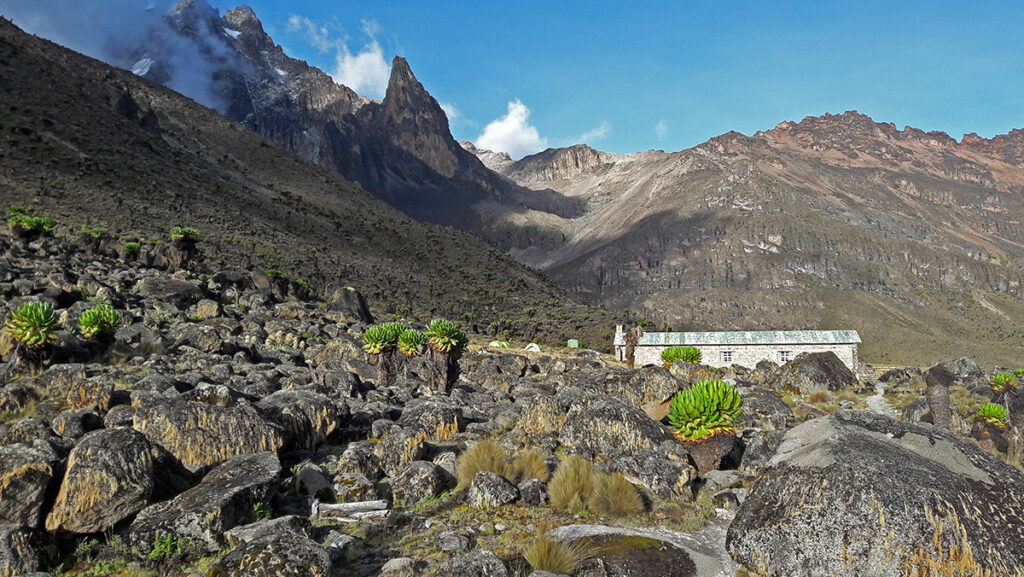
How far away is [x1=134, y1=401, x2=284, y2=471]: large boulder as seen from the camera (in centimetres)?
864

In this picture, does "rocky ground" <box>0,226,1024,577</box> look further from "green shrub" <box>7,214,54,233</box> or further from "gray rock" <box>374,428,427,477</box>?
"green shrub" <box>7,214,54,233</box>

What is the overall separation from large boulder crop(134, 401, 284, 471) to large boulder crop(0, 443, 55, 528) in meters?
1.69

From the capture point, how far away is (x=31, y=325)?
1410cm

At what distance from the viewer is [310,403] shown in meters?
11.4

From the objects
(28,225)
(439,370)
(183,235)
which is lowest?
(439,370)

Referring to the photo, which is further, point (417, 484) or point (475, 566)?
point (417, 484)

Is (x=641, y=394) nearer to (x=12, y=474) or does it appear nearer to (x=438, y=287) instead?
(x=12, y=474)

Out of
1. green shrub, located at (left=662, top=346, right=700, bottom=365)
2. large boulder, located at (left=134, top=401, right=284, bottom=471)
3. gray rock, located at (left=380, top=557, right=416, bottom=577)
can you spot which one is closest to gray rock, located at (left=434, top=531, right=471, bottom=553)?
gray rock, located at (left=380, top=557, right=416, bottom=577)

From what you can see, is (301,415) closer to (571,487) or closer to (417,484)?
(417,484)

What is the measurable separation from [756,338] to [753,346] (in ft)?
3.21

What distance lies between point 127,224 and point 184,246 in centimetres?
Result: 2039

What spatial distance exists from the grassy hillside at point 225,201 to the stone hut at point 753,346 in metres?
20.3

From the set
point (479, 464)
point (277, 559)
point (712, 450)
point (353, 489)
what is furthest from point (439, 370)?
point (277, 559)

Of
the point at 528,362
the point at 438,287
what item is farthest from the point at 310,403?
the point at 438,287
